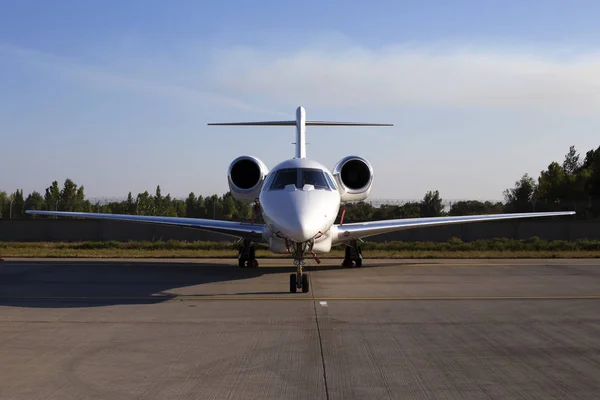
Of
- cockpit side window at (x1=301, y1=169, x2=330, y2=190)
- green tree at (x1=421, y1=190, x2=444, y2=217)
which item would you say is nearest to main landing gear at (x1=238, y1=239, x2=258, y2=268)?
cockpit side window at (x1=301, y1=169, x2=330, y2=190)

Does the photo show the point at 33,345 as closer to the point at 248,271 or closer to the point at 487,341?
the point at 487,341

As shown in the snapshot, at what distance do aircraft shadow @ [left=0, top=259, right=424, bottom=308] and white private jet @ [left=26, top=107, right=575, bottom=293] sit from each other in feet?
3.13

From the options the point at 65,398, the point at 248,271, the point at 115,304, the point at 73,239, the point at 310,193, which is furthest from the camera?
the point at 73,239

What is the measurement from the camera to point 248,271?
1806 centimetres

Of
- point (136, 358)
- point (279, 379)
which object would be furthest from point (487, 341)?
point (136, 358)

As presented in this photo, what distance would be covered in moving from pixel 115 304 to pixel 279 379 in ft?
19.8

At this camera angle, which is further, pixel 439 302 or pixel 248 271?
pixel 248 271

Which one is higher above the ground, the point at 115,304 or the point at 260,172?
the point at 260,172

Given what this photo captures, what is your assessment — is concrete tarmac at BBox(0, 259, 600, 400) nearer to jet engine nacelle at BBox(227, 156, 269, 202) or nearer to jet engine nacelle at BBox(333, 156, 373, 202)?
jet engine nacelle at BBox(227, 156, 269, 202)

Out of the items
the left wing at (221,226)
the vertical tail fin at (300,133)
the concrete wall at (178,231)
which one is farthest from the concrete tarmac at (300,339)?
the concrete wall at (178,231)

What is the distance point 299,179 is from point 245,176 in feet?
15.6

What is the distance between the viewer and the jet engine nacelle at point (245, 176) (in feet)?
62.1

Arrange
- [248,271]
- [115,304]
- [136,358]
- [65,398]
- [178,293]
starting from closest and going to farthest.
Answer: [65,398] → [136,358] → [115,304] → [178,293] → [248,271]

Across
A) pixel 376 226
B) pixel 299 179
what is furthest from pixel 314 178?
pixel 376 226
